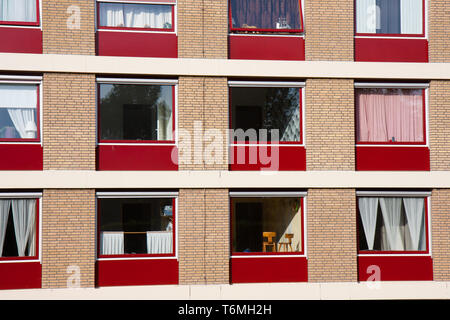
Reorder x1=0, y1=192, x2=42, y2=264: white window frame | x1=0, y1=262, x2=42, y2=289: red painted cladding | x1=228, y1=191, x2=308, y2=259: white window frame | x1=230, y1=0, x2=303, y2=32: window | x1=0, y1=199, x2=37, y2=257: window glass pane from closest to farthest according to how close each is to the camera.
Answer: x1=0, y1=262, x2=42, y2=289: red painted cladding < x1=0, y1=192, x2=42, y2=264: white window frame < x1=0, y1=199, x2=37, y2=257: window glass pane < x1=228, y1=191, x2=308, y2=259: white window frame < x1=230, y1=0, x2=303, y2=32: window

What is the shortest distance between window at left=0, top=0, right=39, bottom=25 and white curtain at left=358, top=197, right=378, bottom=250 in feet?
30.1

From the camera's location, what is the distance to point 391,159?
14648mm

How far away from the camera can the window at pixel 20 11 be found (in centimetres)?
1416

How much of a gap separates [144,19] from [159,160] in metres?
3.57

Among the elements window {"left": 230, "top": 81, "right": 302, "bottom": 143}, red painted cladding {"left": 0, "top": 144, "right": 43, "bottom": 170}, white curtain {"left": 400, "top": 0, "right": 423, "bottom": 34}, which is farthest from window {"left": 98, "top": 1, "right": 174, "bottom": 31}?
white curtain {"left": 400, "top": 0, "right": 423, "bottom": 34}

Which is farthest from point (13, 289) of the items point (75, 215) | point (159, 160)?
point (159, 160)

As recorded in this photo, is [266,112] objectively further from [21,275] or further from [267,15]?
[21,275]

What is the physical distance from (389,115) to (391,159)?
3.96ft

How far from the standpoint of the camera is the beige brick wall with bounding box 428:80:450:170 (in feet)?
48.2

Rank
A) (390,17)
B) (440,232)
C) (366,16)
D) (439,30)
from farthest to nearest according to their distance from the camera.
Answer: (390,17) < (366,16) < (439,30) < (440,232)

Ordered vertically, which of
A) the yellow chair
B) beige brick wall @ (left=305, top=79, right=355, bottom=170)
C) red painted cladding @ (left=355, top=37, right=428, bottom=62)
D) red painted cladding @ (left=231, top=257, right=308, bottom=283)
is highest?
red painted cladding @ (left=355, top=37, right=428, bottom=62)

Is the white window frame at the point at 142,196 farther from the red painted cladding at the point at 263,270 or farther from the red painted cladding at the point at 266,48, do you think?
the red painted cladding at the point at 266,48

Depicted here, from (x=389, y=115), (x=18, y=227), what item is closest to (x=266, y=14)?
(x=389, y=115)

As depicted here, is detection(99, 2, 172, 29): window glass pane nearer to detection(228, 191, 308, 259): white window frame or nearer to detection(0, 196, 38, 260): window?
detection(228, 191, 308, 259): white window frame
